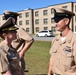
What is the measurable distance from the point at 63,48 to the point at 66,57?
21 cm

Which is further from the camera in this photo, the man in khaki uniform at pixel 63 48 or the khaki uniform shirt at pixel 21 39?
the khaki uniform shirt at pixel 21 39

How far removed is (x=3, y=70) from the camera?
354 centimetres

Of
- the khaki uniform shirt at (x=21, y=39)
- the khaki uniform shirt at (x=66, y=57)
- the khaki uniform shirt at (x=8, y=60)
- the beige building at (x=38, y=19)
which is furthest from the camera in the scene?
the beige building at (x=38, y=19)

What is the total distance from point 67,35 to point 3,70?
172 cm

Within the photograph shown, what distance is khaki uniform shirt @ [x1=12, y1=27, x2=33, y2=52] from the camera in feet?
18.8

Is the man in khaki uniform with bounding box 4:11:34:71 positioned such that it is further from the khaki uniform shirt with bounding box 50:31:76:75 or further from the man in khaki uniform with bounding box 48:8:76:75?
the khaki uniform shirt with bounding box 50:31:76:75

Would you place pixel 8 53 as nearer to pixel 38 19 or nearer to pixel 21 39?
pixel 21 39

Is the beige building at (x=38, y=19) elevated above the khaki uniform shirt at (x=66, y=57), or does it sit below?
above

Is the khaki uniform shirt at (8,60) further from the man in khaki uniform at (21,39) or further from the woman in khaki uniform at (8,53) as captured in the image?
the man in khaki uniform at (21,39)

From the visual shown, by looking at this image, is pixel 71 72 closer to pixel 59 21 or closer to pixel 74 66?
pixel 74 66

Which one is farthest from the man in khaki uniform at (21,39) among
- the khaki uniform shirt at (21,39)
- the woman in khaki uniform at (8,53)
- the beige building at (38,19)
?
the beige building at (38,19)

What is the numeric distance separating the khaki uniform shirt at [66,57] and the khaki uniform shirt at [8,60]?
0.98m

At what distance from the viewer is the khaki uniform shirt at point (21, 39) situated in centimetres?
572

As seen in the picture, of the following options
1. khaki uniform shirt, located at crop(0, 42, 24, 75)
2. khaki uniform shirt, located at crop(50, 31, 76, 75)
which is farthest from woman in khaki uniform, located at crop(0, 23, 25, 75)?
khaki uniform shirt, located at crop(50, 31, 76, 75)
